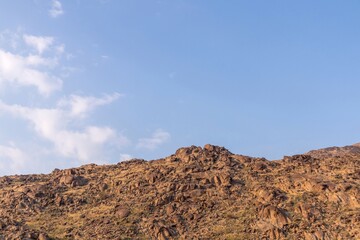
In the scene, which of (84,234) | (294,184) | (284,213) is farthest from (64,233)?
(294,184)

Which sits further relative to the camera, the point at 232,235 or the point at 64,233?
the point at 64,233

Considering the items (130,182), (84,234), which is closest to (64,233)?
(84,234)

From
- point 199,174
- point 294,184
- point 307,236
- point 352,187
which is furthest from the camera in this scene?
point 199,174

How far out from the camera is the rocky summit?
50.7 meters

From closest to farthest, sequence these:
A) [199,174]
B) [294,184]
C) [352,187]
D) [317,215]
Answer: [317,215] < [352,187] < [294,184] < [199,174]

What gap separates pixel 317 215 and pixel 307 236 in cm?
452

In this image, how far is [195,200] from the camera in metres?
58.0

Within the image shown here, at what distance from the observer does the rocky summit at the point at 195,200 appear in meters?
50.7

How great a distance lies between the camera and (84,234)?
5247 cm

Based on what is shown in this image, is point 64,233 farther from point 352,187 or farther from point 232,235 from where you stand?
point 352,187

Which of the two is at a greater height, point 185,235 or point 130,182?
point 130,182

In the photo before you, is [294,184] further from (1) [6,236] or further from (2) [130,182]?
(1) [6,236]

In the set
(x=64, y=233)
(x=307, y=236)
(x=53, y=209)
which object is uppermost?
(x=53, y=209)

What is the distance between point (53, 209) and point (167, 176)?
17530 millimetres
